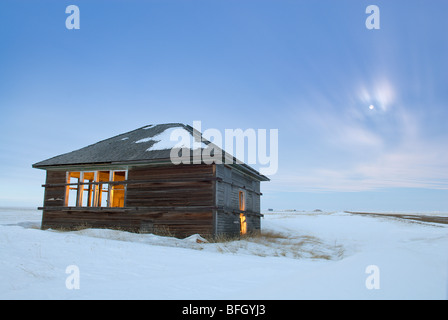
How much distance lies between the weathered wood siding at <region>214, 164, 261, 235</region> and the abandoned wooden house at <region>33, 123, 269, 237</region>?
0.04 meters

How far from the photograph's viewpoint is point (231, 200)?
50.1ft

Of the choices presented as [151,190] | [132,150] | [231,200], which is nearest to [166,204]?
[151,190]

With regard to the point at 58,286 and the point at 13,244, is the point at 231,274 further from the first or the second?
the point at 13,244

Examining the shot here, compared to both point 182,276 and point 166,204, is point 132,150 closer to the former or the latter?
point 166,204

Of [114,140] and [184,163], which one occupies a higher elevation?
[114,140]

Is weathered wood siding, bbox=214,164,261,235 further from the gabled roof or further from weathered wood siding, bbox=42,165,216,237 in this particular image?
the gabled roof

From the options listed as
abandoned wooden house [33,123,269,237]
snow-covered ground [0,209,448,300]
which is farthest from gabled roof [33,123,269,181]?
snow-covered ground [0,209,448,300]

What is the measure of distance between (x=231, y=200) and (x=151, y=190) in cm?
372

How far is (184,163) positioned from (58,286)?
29.5 ft

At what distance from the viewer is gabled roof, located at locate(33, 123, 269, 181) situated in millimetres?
14281
